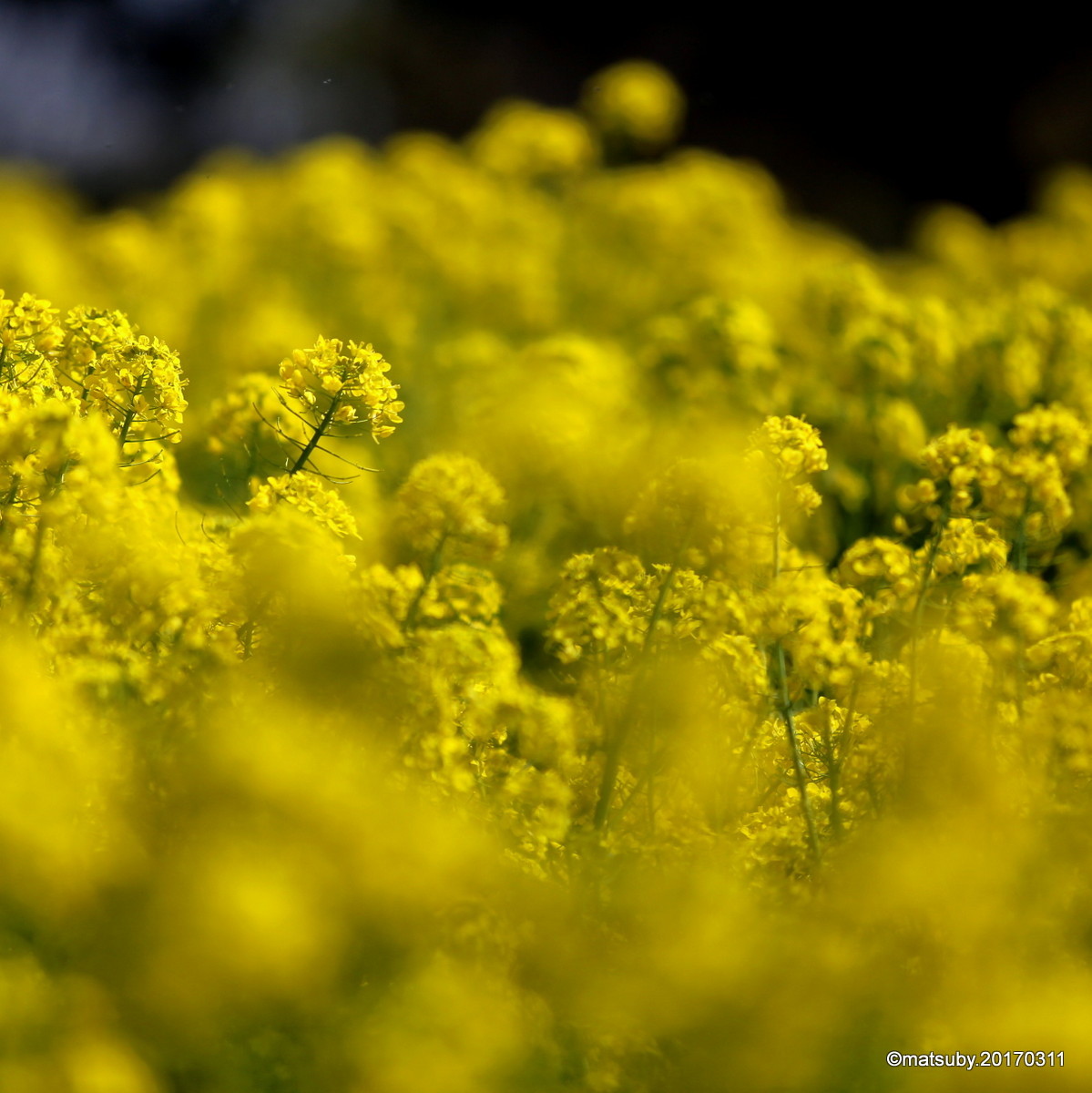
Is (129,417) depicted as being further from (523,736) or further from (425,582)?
(523,736)

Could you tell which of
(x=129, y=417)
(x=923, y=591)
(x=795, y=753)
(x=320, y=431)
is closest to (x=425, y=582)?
(x=320, y=431)

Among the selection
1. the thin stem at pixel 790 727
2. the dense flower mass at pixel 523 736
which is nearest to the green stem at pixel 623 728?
the dense flower mass at pixel 523 736

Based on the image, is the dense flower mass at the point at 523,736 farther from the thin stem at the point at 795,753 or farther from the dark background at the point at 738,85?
the dark background at the point at 738,85

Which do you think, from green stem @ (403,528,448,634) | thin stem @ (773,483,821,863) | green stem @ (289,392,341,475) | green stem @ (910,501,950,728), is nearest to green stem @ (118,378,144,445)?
green stem @ (289,392,341,475)

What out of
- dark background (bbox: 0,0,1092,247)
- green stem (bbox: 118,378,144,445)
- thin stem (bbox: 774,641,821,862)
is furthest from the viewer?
dark background (bbox: 0,0,1092,247)

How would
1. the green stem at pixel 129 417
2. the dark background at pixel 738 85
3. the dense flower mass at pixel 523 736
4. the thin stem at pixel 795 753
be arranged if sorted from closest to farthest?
the dense flower mass at pixel 523 736 < the thin stem at pixel 795 753 < the green stem at pixel 129 417 < the dark background at pixel 738 85

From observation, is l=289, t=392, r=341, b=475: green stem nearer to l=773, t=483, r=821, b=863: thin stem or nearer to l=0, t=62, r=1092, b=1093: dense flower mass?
l=0, t=62, r=1092, b=1093: dense flower mass

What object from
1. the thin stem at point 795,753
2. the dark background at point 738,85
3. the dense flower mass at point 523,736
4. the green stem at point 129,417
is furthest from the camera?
the dark background at point 738,85
